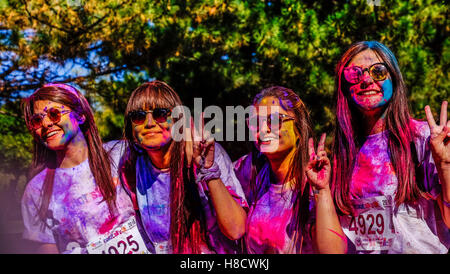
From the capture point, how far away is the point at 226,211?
9.28ft

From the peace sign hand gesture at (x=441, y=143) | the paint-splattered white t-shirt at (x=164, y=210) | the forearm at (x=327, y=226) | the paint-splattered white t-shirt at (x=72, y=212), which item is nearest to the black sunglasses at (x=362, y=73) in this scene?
the peace sign hand gesture at (x=441, y=143)

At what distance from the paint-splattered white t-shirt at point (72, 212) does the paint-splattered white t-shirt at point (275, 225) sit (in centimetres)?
88

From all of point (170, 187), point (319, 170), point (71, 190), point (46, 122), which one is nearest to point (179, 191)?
point (170, 187)

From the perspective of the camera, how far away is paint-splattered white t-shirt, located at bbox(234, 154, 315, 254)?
2.93 m

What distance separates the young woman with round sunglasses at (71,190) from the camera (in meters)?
3.11

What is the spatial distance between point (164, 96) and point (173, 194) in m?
0.67

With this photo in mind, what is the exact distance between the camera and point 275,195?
3035 millimetres

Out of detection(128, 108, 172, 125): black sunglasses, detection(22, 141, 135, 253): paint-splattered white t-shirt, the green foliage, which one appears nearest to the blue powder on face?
the green foliage

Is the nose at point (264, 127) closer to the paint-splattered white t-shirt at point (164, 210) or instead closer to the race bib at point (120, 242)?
the paint-splattered white t-shirt at point (164, 210)

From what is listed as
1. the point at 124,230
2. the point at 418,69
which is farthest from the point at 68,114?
the point at 418,69

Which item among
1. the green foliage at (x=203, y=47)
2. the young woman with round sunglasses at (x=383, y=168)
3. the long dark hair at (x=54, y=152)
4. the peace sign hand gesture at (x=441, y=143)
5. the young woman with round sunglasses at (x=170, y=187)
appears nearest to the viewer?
the peace sign hand gesture at (x=441, y=143)

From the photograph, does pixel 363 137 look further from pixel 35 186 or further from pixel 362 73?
pixel 35 186

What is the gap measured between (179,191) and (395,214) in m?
1.40

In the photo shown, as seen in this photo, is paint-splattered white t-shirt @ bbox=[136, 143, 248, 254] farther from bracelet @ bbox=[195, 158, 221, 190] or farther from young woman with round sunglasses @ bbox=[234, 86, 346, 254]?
bracelet @ bbox=[195, 158, 221, 190]
